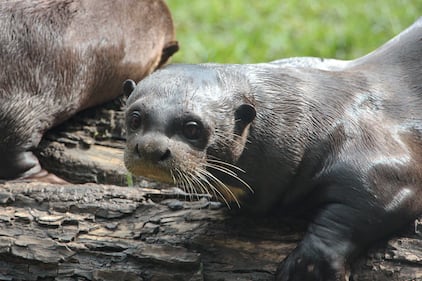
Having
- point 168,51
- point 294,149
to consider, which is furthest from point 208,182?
point 168,51

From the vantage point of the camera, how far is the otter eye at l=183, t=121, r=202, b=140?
345 centimetres

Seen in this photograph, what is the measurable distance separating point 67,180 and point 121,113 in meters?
0.64

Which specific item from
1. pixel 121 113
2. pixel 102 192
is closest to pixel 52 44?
pixel 121 113

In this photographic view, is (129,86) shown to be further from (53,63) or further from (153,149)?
(53,63)

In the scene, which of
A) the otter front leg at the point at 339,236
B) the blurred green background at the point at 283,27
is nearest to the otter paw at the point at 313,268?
the otter front leg at the point at 339,236

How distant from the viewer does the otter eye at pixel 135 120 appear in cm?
348

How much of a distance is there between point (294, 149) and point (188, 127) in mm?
499

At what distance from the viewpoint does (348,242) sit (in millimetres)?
3641

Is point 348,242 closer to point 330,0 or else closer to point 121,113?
point 121,113

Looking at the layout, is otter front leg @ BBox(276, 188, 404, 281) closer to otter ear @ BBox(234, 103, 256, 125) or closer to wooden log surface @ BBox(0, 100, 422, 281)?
wooden log surface @ BBox(0, 100, 422, 281)

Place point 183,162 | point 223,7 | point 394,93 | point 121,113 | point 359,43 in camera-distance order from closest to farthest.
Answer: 1. point 183,162
2. point 394,93
3. point 121,113
4. point 359,43
5. point 223,7

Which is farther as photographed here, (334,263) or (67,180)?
(67,180)

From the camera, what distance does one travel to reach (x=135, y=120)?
3.49 meters

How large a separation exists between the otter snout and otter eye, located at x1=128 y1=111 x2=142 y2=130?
0.35 ft
